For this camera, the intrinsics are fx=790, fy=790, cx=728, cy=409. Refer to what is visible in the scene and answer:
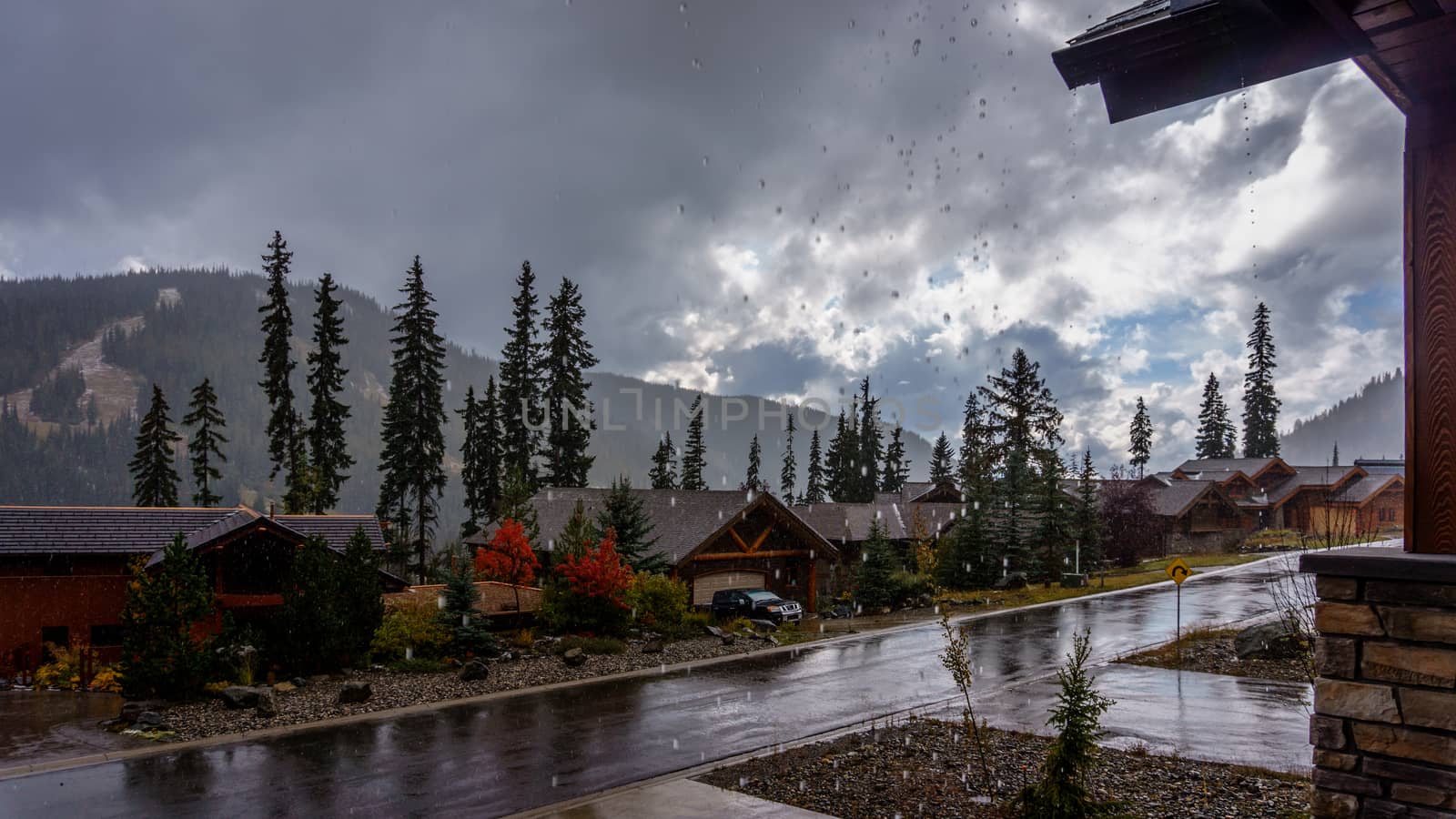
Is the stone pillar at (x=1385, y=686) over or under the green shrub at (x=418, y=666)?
over

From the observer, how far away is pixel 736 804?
10.3m

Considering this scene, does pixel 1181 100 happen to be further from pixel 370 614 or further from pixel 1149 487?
pixel 1149 487

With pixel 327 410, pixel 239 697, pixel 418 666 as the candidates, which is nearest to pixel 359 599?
pixel 418 666

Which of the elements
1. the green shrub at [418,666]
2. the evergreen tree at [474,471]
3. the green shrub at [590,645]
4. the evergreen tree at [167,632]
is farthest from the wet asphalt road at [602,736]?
the evergreen tree at [474,471]

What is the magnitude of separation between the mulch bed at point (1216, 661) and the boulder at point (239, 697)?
2113 centimetres

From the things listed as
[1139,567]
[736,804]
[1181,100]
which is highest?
[1181,100]

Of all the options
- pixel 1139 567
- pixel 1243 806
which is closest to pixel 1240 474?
pixel 1139 567

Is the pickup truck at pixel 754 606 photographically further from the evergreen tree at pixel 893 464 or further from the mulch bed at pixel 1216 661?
the evergreen tree at pixel 893 464

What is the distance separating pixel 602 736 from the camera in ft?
47.1

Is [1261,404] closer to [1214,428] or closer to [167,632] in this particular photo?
[1214,428]

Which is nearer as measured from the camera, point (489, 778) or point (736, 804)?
point (736, 804)

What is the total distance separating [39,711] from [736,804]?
1585 cm

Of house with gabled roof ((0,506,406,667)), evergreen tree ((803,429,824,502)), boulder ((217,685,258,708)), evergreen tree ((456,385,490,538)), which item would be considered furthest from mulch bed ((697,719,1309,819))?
evergreen tree ((803,429,824,502))

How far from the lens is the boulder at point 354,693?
16938mm
